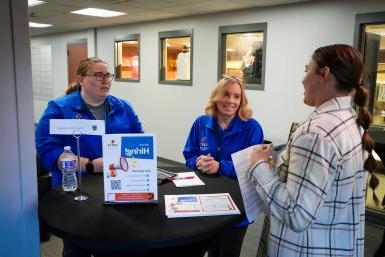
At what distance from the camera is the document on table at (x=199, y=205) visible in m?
1.29

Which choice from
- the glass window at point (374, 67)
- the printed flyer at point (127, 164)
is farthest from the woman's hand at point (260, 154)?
the glass window at point (374, 67)

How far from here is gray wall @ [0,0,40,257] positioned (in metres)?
1.15

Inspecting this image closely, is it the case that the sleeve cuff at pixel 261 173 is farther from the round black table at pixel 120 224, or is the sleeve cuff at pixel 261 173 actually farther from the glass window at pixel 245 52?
the glass window at pixel 245 52

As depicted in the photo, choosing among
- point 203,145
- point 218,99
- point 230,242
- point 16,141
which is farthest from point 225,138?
point 16,141

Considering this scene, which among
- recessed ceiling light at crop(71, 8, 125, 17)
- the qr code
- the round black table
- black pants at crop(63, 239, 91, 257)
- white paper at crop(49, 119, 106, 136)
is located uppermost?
recessed ceiling light at crop(71, 8, 125, 17)

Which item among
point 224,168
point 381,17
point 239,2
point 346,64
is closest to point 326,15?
point 381,17

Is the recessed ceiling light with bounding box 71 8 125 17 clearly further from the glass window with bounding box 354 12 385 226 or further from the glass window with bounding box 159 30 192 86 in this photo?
the glass window with bounding box 354 12 385 226

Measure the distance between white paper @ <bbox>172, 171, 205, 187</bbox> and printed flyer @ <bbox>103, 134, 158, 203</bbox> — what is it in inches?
12.1

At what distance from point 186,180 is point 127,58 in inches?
206

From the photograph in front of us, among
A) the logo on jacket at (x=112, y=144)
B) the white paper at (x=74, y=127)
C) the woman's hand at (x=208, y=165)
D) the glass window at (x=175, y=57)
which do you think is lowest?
the woman's hand at (x=208, y=165)

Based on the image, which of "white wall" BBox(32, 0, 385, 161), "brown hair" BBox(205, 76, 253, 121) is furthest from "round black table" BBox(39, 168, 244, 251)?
"white wall" BBox(32, 0, 385, 161)

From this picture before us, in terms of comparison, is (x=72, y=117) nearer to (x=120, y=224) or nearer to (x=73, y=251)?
(x=73, y=251)

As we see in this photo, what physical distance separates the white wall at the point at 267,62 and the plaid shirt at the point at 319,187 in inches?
110

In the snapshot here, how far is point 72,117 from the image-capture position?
183cm
